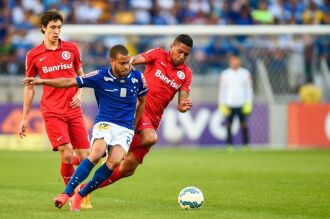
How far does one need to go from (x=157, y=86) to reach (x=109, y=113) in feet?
6.04

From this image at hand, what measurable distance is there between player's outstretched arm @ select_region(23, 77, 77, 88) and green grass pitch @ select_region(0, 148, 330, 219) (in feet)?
4.76

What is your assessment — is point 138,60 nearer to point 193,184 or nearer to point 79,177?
point 79,177

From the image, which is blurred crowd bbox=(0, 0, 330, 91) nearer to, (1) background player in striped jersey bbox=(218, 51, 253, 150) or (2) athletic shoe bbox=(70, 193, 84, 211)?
(1) background player in striped jersey bbox=(218, 51, 253, 150)

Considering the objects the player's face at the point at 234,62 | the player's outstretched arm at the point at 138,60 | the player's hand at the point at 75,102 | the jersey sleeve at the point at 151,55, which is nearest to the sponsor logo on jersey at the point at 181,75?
the jersey sleeve at the point at 151,55

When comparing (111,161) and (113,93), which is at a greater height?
(113,93)

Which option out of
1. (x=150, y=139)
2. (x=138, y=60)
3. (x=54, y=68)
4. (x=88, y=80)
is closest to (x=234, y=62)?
(x=138, y=60)

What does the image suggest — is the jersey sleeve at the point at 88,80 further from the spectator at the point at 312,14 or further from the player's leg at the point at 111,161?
the spectator at the point at 312,14

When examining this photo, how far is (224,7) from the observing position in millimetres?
29703

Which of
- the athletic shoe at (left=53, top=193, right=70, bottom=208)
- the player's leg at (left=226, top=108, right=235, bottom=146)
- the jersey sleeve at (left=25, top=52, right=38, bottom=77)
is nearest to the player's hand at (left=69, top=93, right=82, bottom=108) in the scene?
the jersey sleeve at (left=25, top=52, right=38, bottom=77)

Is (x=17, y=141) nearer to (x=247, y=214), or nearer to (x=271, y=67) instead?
(x=271, y=67)

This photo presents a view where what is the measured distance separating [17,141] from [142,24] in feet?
19.6

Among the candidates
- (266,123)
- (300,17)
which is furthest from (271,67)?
(300,17)

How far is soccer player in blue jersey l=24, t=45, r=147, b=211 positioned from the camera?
10875mm

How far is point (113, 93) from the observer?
11164 mm
